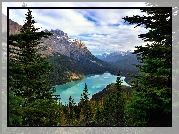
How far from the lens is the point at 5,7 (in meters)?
→ 5.00

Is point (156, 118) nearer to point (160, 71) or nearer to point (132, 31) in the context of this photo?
point (160, 71)

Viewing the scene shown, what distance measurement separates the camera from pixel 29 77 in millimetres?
5852

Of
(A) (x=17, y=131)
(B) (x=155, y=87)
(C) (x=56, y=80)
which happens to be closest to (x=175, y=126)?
(B) (x=155, y=87)

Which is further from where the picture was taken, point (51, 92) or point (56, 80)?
point (56, 80)

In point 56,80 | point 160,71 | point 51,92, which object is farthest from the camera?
point 56,80

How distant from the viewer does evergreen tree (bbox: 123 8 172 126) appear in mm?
4969

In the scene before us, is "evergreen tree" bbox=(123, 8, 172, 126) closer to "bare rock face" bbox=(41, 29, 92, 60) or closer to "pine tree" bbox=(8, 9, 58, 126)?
"bare rock face" bbox=(41, 29, 92, 60)

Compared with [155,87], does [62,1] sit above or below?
above

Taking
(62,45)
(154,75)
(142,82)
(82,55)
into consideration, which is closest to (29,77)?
(62,45)

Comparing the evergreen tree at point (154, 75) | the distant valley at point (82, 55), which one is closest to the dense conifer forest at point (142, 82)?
the evergreen tree at point (154, 75)

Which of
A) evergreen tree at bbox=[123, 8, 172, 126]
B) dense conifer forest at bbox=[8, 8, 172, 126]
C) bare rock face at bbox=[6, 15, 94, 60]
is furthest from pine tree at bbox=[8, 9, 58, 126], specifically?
evergreen tree at bbox=[123, 8, 172, 126]

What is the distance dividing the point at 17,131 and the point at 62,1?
9.84 ft

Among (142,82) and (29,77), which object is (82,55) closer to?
(29,77)

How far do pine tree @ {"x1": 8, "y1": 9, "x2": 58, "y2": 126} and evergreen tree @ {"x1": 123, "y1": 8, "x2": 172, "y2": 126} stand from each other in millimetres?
1941
